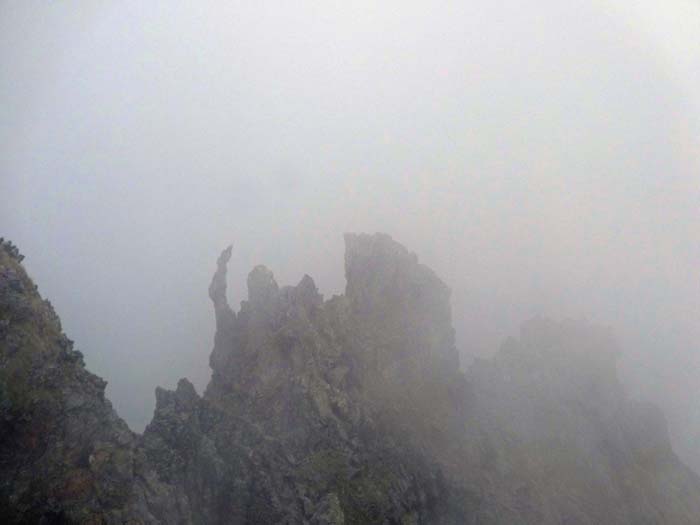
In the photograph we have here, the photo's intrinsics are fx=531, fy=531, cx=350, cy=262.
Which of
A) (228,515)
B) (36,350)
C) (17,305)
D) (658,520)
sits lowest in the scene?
(658,520)

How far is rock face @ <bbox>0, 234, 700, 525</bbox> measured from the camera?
45.2m

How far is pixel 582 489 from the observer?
8481cm

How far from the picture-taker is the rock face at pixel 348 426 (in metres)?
45.2

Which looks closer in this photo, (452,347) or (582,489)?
(582,489)

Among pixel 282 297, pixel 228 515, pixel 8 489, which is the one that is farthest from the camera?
pixel 282 297

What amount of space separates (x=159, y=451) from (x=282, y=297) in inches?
1187

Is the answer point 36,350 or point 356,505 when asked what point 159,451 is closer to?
point 36,350

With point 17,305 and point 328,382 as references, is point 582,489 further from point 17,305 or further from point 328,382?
point 17,305

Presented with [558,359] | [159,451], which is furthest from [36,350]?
[558,359]

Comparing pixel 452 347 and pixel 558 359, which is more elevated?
pixel 452 347

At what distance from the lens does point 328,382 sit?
77062 mm

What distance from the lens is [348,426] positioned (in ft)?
244

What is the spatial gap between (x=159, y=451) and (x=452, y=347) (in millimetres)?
54005

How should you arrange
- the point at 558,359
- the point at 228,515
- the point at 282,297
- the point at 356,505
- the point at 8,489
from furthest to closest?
the point at 558,359 < the point at 282,297 < the point at 356,505 < the point at 228,515 < the point at 8,489
